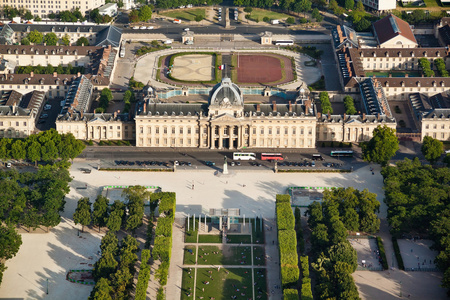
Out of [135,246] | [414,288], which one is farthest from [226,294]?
[414,288]

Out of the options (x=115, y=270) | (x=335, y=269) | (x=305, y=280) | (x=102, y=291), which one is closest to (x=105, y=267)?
(x=115, y=270)

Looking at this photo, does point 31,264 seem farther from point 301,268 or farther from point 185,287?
point 301,268

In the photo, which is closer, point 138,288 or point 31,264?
point 138,288

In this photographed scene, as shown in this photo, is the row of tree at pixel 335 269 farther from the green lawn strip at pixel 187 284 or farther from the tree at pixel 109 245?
the tree at pixel 109 245

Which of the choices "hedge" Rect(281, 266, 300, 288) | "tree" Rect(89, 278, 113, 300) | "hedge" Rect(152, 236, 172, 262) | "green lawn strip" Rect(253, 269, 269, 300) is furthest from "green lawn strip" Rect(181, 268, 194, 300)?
"hedge" Rect(281, 266, 300, 288)

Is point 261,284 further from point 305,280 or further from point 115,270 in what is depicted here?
point 115,270
